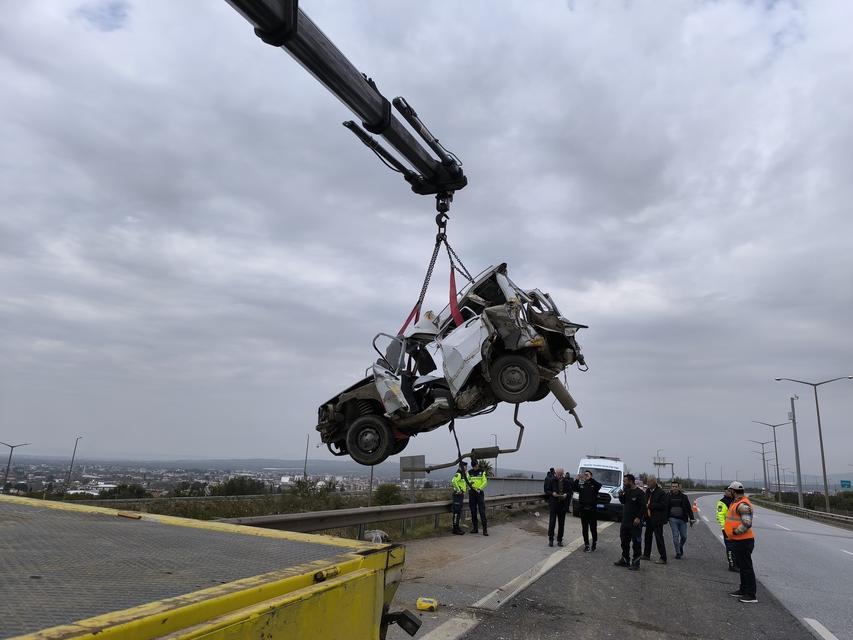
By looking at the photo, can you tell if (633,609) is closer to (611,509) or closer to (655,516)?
(655,516)

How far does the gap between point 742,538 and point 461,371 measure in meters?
4.58

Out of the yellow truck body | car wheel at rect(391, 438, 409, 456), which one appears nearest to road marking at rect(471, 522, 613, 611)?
car wheel at rect(391, 438, 409, 456)

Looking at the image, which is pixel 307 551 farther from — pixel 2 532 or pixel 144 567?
pixel 2 532

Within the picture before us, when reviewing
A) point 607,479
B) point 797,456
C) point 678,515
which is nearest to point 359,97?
point 678,515

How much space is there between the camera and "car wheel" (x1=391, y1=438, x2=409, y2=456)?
8.40 m

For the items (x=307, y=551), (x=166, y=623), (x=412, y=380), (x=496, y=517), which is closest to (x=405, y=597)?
(x=412, y=380)

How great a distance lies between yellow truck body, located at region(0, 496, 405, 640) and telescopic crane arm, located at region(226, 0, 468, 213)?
4.45 meters

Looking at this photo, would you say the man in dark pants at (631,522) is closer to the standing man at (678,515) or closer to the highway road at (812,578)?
the standing man at (678,515)

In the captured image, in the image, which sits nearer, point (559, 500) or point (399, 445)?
point (399, 445)

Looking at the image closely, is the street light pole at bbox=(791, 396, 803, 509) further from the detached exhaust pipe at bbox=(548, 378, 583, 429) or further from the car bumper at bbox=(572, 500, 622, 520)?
the detached exhaust pipe at bbox=(548, 378, 583, 429)

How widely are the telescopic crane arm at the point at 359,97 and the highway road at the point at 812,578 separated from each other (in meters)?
6.98

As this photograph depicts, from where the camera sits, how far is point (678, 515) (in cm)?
1180

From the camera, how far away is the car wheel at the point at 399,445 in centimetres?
840

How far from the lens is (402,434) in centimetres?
849
